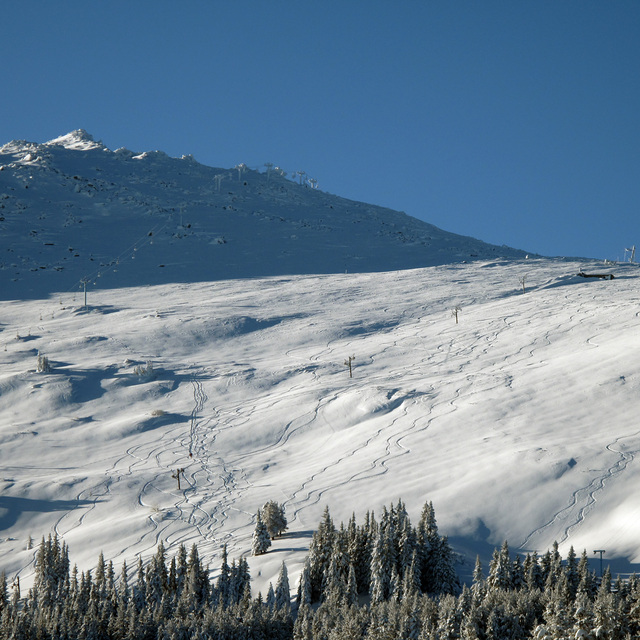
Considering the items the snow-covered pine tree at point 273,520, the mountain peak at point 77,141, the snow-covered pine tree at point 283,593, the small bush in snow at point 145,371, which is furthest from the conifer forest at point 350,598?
the mountain peak at point 77,141

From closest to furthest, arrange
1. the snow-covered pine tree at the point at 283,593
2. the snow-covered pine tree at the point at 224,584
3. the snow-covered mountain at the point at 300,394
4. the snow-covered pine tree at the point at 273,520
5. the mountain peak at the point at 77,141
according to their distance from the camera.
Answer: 1. the snow-covered pine tree at the point at 283,593
2. the snow-covered pine tree at the point at 224,584
3. the snow-covered pine tree at the point at 273,520
4. the snow-covered mountain at the point at 300,394
5. the mountain peak at the point at 77,141

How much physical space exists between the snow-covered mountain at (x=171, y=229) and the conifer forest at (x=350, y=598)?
205 feet

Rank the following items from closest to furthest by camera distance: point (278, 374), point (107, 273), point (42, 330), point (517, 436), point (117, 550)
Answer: point (117, 550) → point (517, 436) → point (278, 374) → point (42, 330) → point (107, 273)

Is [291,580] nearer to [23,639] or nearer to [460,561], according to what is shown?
[460,561]

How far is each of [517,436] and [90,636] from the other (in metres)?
26.0

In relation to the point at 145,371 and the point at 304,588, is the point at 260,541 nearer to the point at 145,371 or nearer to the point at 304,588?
the point at 304,588

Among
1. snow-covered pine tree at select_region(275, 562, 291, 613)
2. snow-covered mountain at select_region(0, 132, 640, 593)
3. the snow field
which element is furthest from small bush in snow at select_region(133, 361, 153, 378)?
snow-covered pine tree at select_region(275, 562, 291, 613)

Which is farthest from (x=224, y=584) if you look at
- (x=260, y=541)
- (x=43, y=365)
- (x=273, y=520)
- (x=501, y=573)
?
(x=43, y=365)

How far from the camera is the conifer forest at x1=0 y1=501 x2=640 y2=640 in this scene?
2578cm

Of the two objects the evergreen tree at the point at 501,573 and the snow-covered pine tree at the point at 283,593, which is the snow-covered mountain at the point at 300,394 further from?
the evergreen tree at the point at 501,573

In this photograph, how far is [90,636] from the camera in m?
29.4

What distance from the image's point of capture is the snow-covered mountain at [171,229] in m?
97.0

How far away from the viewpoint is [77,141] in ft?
558

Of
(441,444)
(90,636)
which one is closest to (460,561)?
(441,444)
